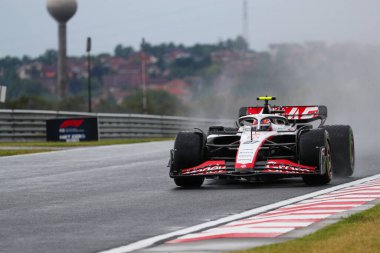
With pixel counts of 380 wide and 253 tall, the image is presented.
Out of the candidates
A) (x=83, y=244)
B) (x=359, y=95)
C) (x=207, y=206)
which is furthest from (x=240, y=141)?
(x=359, y=95)

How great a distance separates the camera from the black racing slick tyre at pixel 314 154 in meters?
16.4

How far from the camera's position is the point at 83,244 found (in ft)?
32.4

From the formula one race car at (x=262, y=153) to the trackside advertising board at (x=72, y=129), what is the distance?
68.4 ft

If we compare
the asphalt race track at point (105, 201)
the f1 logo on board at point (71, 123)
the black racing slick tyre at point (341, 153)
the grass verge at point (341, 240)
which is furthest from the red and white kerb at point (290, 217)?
the f1 logo on board at point (71, 123)

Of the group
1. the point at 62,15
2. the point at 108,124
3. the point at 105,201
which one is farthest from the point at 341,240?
the point at 62,15

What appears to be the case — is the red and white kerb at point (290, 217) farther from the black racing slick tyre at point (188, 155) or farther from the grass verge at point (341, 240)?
the black racing slick tyre at point (188, 155)

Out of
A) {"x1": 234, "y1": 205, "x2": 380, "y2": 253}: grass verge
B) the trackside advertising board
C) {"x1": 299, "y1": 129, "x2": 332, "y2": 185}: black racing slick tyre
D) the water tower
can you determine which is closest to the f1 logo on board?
the trackside advertising board

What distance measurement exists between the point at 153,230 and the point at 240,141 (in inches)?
241

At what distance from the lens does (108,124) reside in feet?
143

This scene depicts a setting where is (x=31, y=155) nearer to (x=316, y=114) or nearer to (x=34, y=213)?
(x=316, y=114)

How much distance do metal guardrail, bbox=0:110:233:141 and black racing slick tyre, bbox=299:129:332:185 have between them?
79.2 feet

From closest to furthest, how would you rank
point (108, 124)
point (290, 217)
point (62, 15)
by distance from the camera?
1. point (290, 217)
2. point (108, 124)
3. point (62, 15)

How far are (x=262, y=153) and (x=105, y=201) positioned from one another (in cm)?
343

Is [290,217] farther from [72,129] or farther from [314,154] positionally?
[72,129]
